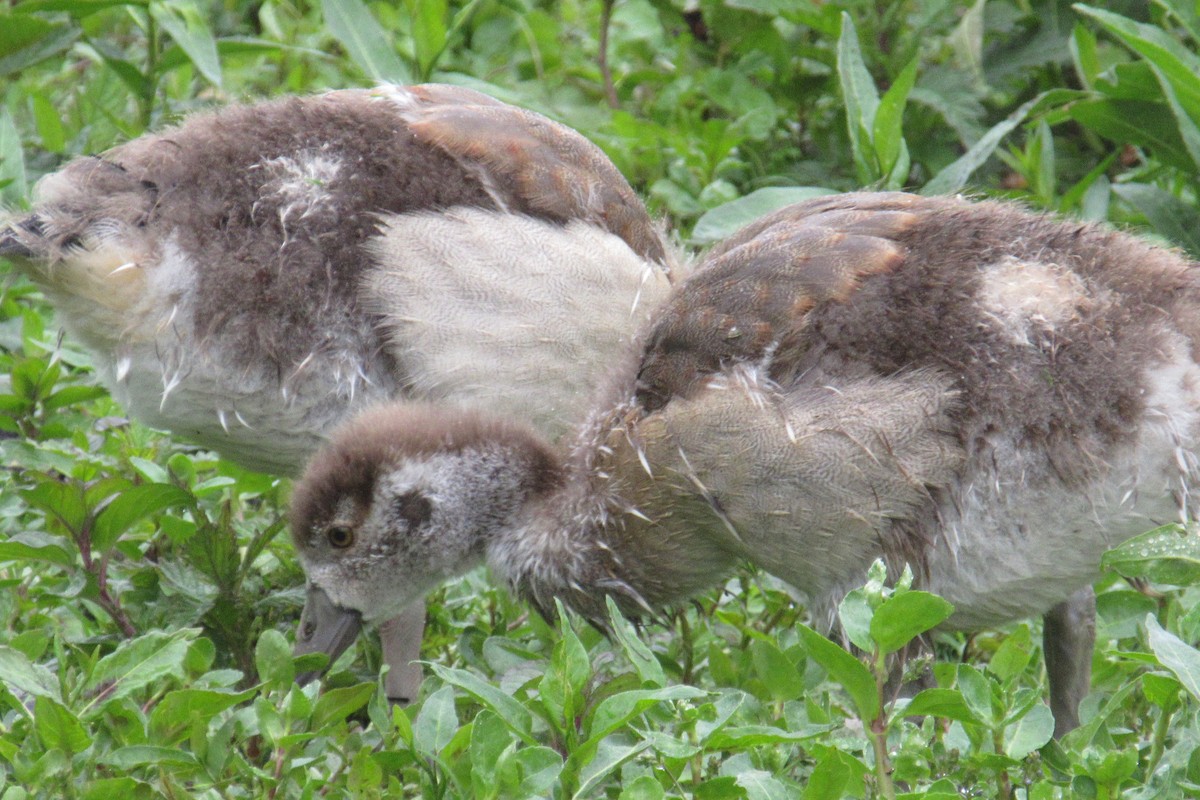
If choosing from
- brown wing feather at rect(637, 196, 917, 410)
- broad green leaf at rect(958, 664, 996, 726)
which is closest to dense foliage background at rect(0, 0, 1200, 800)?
broad green leaf at rect(958, 664, 996, 726)

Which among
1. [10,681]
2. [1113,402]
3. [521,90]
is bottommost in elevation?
[521,90]

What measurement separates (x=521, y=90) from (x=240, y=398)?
266cm

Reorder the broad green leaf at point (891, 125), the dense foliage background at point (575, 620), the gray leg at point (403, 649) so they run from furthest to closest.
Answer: the broad green leaf at point (891, 125), the gray leg at point (403, 649), the dense foliage background at point (575, 620)

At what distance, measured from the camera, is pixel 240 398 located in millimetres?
3785

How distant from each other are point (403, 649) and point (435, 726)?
1.20 m

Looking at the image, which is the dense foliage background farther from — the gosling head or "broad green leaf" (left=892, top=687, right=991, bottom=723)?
the gosling head

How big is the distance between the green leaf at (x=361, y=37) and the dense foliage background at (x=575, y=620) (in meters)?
0.01

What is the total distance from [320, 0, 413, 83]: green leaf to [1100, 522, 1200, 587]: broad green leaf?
125 inches

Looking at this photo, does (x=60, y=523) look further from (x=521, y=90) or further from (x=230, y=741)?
(x=521, y=90)

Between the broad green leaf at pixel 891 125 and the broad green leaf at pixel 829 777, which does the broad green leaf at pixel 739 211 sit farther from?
the broad green leaf at pixel 829 777

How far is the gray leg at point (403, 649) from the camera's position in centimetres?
384

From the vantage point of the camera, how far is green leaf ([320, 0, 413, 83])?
510 centimetres

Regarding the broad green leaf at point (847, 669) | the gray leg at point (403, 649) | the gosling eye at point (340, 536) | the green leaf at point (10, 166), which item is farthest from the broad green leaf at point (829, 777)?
the green leaf at point (10, 166)

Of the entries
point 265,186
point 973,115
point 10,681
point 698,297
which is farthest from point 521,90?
point 10,681
